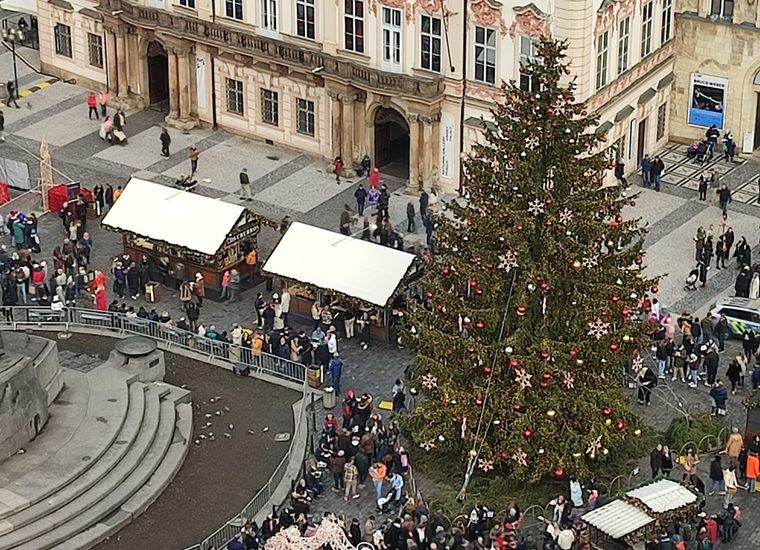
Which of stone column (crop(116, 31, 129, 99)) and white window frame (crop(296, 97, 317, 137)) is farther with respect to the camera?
stone column (crop(116, 31, 129, 99))

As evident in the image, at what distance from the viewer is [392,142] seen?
72062 mm

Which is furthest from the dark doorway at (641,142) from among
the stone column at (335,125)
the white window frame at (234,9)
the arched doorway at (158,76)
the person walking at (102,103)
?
the person walking at (102,103)

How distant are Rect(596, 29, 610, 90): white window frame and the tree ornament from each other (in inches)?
783

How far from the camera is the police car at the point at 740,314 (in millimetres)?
58688

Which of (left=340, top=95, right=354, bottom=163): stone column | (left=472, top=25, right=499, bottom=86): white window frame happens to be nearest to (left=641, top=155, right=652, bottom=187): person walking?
(left=472, top=25, right=499, bottom=86): white window frame

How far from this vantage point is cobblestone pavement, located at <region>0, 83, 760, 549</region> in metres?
58.6

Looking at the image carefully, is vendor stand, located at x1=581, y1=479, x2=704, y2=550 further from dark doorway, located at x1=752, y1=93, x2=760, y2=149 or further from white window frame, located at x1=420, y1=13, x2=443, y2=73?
dark doorway, located at x1=752, y1=93, x2=760, y2=149

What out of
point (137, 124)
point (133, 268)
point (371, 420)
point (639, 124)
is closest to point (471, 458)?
point (371, 420)

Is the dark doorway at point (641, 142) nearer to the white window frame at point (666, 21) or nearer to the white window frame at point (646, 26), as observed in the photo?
the white window frame at point (646, 26)

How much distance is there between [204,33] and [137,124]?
5450 mm

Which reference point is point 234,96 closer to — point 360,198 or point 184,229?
point 360,198

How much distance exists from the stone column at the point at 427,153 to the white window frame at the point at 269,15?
7.21 meters

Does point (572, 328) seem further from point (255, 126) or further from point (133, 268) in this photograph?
point (255, 126)

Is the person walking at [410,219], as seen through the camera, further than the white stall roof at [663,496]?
Yes
